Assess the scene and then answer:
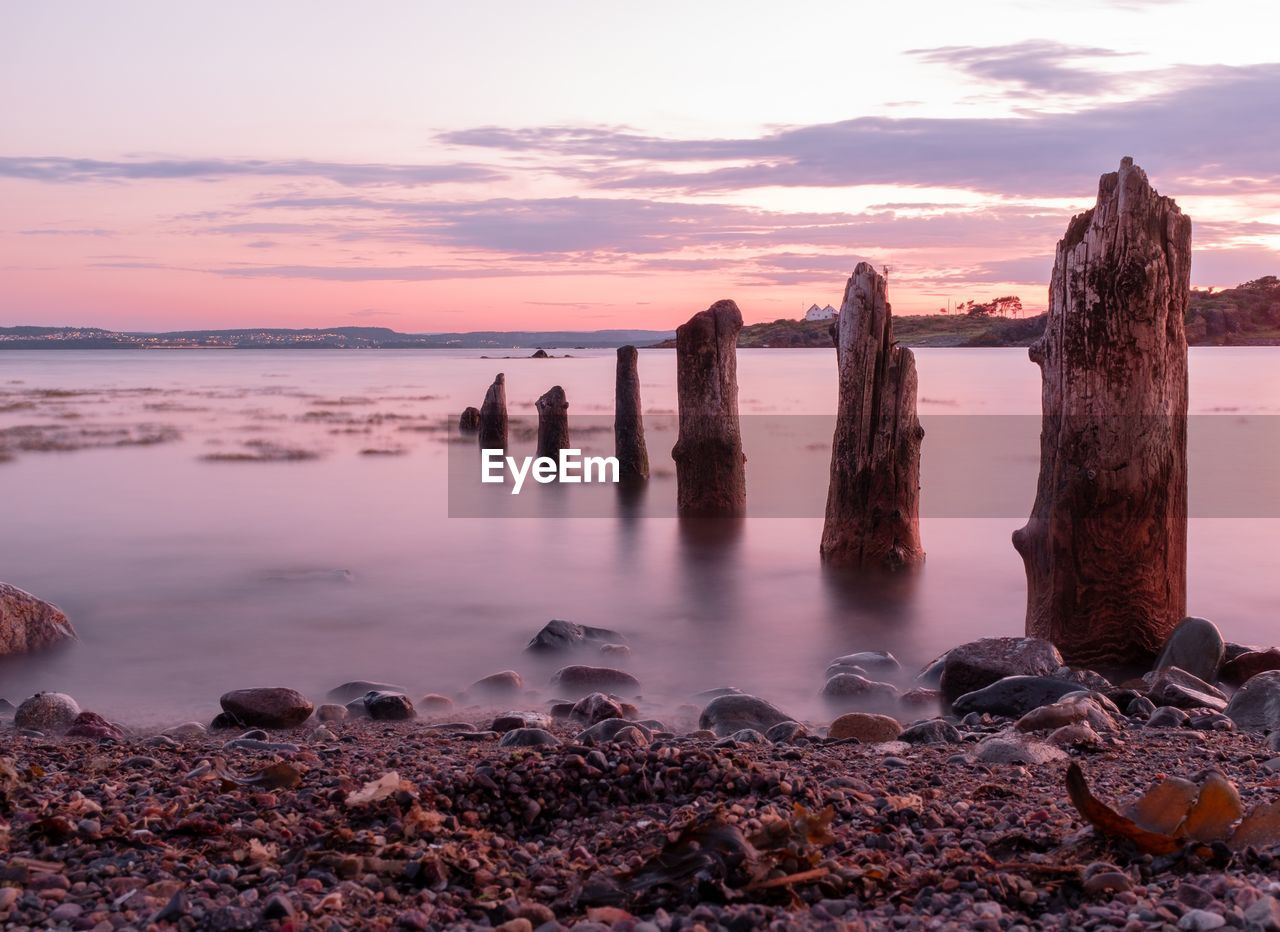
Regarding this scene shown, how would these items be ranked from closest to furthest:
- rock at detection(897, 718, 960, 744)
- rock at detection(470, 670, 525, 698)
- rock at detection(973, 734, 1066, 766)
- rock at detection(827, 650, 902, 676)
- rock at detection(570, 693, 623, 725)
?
rock at detection(973, 734, 1066, 766) → rock at detection(897, 718, 960, 744) → rock at detection(570, 693, 623, 725) → rock at detection(470, 670, 525, 698) → rock at detection(827, 650, 902, 676)

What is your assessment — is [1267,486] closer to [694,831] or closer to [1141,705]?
[1141,705]

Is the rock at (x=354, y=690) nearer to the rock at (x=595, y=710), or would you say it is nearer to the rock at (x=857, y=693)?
the rock at (x=595, y=710)

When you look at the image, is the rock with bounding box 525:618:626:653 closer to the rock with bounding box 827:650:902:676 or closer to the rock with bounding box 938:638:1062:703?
the rock with bounding box 827:650:902:676

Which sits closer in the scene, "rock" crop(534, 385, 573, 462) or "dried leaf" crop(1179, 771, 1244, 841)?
"dried leaf" crop(1179, 771, 1244, 841)

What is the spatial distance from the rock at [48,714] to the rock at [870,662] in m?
4.97

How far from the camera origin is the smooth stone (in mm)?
6926

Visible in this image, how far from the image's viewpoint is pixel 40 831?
11.8ft

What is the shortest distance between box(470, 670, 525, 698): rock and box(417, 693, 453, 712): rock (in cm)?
33

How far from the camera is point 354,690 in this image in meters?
7.52

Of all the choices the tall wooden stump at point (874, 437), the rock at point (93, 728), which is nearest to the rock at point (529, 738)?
the rock at point (93, 728)

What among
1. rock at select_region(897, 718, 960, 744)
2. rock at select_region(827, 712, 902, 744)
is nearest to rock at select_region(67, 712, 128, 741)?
rock at select_region(827, 712, 902, 744)

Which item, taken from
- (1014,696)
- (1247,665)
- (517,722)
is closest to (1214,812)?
(1014,696)

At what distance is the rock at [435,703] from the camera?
715 cm
